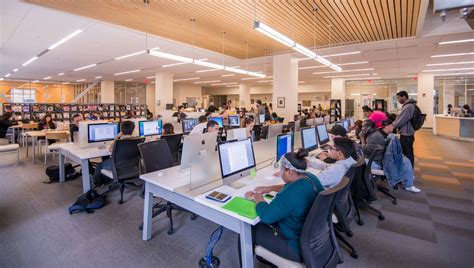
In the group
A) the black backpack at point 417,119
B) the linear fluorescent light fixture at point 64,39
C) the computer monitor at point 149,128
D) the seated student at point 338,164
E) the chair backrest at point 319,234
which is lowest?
the chair backrest at point 319,234

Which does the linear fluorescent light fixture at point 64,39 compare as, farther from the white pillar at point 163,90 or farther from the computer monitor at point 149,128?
the white pillar at point 163,90

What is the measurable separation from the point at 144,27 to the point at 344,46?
5.66m

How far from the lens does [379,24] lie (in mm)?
5605

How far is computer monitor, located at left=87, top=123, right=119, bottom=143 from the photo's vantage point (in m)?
4.26

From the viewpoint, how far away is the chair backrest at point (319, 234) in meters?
1.44

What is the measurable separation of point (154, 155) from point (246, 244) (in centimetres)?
179

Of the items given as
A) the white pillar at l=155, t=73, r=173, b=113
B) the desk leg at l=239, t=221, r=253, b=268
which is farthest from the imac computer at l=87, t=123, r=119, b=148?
the white pillar at l=155, t=73, r=173, b=113

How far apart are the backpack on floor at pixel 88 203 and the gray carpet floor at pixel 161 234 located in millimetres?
81

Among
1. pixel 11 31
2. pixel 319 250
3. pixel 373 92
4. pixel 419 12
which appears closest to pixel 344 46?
pixel 419 12

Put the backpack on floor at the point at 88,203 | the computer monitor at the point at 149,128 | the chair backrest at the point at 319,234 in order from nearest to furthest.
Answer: the chair backrest at the point at 319,234 < the backpack on floor at the point at 88,203 < the computer monitor at the point at 149,128

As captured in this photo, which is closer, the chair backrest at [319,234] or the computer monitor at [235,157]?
the chair backrest at [319,234]

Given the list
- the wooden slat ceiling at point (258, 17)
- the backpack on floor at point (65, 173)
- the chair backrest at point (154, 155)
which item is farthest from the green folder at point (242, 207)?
the backpack on floor at point (65, 173)

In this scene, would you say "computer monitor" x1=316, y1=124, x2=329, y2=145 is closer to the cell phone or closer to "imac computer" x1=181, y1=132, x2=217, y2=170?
"imac computer" x1=181, y1=132, x2=217, y2=170

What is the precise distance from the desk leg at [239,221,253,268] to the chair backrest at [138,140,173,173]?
5.42ft
